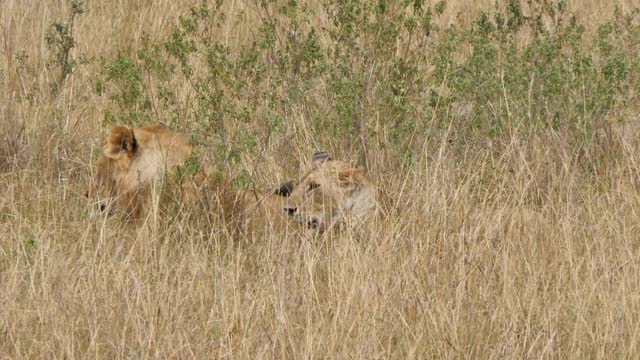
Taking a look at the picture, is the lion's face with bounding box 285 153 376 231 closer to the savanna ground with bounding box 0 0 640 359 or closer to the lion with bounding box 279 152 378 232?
the lion with bounding box 279 152 378 232

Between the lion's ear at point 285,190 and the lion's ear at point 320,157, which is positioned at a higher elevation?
the lion's ear at point 320,157

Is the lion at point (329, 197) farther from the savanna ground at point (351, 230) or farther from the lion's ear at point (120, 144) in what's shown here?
the lion's ear at point (120, 144)

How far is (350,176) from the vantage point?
530 centimetres

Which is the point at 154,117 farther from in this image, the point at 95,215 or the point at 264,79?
the point at 95,215

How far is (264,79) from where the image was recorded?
711cm

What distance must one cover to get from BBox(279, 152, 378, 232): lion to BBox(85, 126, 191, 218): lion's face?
48 centimetres

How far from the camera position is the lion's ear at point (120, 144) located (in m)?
5.20

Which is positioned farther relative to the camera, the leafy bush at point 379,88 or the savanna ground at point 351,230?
the leafy bush at point 379,88

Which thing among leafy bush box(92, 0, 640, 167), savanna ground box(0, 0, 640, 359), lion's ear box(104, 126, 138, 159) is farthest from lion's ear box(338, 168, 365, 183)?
lion's ear box(104, 126, 138, 159)

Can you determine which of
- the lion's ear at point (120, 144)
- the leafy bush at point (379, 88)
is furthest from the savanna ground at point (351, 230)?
the lion's ear at point (120, 144)

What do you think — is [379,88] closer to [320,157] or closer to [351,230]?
[320,157]

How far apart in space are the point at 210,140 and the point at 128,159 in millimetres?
643

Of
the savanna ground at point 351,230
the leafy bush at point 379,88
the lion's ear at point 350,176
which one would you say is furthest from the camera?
the leafy bush at point 379,88

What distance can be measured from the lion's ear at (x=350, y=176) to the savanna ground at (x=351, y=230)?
0.13 meters
